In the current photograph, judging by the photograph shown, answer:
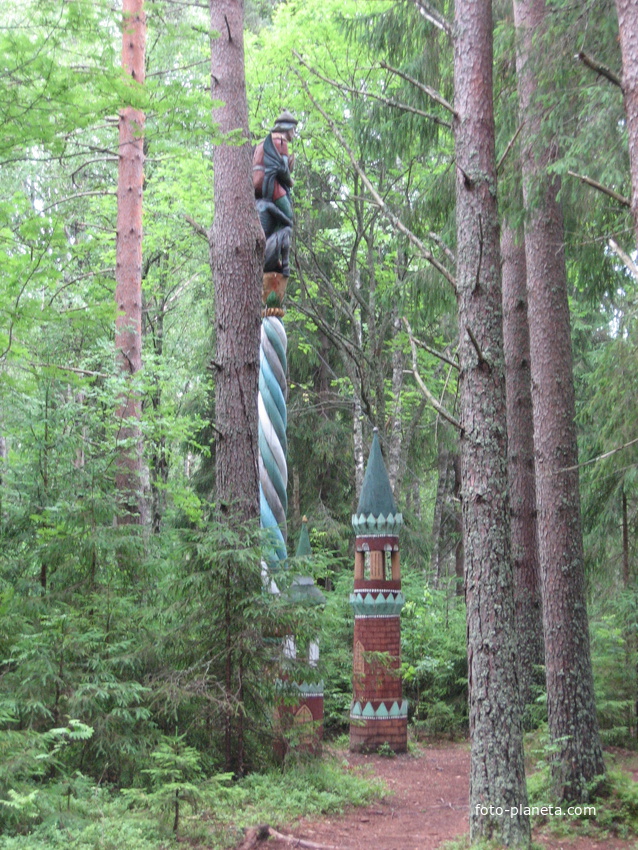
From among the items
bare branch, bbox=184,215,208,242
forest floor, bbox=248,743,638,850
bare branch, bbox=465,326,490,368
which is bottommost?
forest floor, bbox=248,743,638,850

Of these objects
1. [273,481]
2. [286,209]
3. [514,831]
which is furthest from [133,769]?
[286,209]

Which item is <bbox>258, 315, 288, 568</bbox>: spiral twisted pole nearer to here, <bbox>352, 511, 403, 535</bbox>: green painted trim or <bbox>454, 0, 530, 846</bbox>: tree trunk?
<bbox>352, 511, 403, 535</bbox>: green painted trim

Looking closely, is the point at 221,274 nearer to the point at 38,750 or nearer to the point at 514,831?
the point at 38,750

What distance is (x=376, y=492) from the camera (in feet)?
32.5

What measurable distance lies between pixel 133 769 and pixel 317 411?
10.9 meters

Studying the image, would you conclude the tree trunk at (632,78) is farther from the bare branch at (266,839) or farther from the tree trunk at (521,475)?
the tree trunk at (521,475)

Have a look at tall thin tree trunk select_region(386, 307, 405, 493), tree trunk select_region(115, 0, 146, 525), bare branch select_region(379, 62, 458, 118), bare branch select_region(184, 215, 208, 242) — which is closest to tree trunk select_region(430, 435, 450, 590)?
tall thin tree trunk select_region(386, 307, 405, 493)

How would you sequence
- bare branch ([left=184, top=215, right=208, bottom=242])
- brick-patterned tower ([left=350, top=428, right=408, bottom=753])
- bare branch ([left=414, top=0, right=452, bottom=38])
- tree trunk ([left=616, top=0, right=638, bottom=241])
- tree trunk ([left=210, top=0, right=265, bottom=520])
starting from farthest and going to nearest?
1. brick-patterned tower ([left=350, top=428, right=408, bottom=753])
2. bare branch ([left=184, top=215, right=208, bottom=242])
3. tree trunk ([left=210, top=0, right=265, bottom=520])
4. bare branch ([left=414, top=0, right=452, bottom=38])
5. tree trunk ([left=616, top=0, right=638, bottom=241])

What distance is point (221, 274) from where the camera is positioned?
25.2 ft

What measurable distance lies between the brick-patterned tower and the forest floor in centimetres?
46

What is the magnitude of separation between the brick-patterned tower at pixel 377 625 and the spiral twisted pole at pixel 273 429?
5.80ft

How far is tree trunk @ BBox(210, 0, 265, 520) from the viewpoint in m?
7.41

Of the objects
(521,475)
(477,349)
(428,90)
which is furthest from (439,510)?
(428,90)

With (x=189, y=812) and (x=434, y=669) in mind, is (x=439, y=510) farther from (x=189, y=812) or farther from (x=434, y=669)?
(x=189, y=812)
